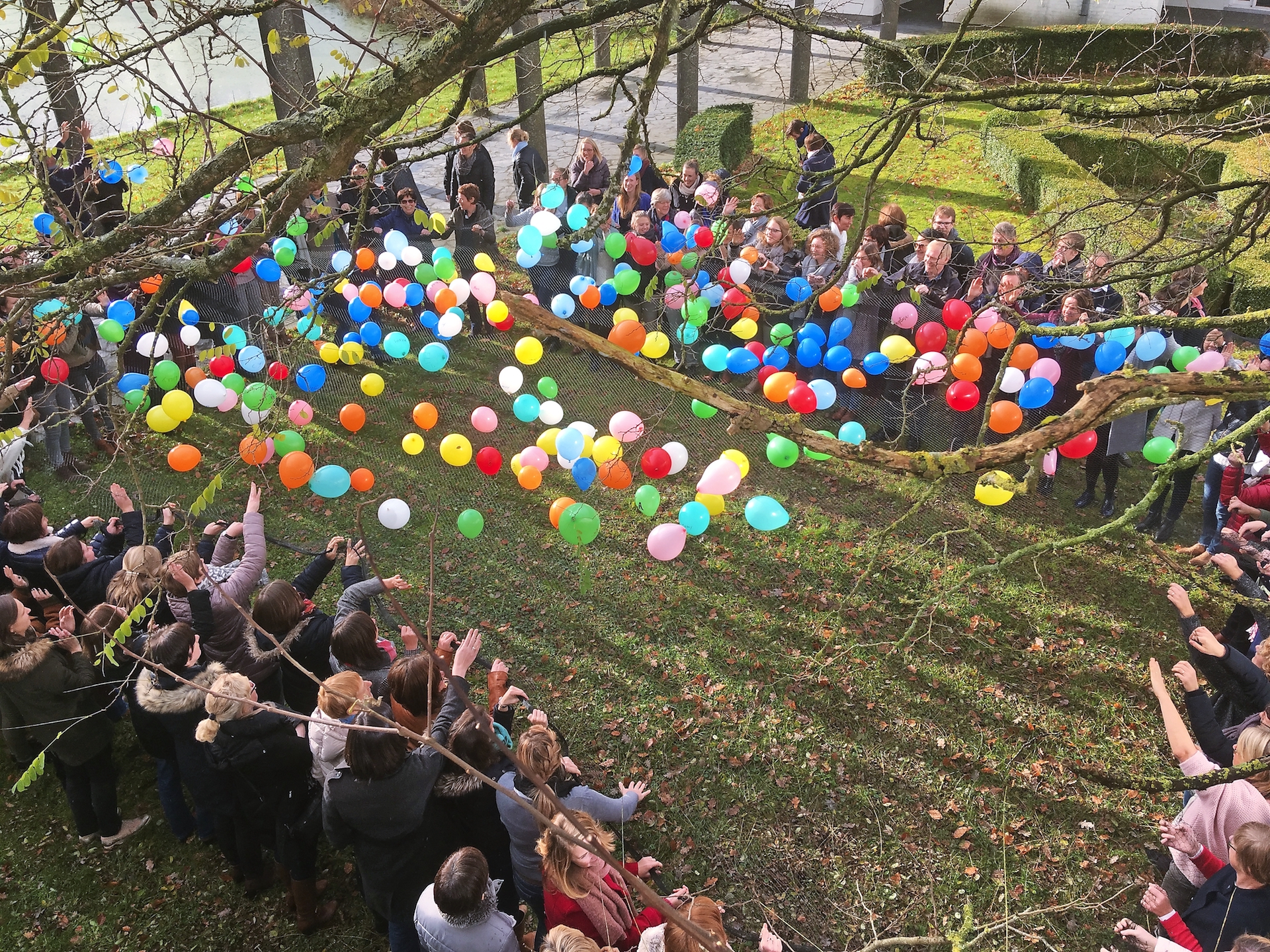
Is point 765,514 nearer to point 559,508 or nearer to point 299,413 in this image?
point 559,508

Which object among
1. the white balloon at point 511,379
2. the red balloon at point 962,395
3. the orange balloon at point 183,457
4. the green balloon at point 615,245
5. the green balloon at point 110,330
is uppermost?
the green balloon at point 615,245

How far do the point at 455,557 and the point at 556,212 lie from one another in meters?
3.69

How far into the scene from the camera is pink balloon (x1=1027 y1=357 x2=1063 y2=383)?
20.1 feet

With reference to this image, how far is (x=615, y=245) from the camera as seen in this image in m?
7.55

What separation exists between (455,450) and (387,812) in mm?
3393

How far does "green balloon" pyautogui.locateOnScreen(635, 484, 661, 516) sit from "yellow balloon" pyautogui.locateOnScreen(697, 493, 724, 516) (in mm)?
301

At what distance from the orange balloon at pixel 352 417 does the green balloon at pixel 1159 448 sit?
585cm

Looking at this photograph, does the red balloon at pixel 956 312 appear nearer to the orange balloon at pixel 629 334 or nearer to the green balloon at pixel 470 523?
the orange balloon at pixel 629 334

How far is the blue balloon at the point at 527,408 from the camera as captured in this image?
21.7ft

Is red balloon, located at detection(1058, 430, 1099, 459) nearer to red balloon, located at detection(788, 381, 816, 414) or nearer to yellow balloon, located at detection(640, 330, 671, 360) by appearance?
red balloon, located at detection(788, 381, 816, 414)

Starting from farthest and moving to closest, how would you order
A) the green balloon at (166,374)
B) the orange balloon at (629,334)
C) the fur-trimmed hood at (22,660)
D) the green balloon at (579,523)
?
the green balloon at (166,374)
the orange balloon at (629,334)
the green balloon at (579,523)
the fur-trimmed hood at (22,660)

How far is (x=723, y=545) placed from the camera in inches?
246

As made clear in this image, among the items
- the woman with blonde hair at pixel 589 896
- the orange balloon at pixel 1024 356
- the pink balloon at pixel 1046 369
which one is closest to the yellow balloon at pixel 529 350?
the orange balloon at pixel 1024 356

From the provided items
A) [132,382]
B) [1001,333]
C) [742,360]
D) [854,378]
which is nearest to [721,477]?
[742,360]
